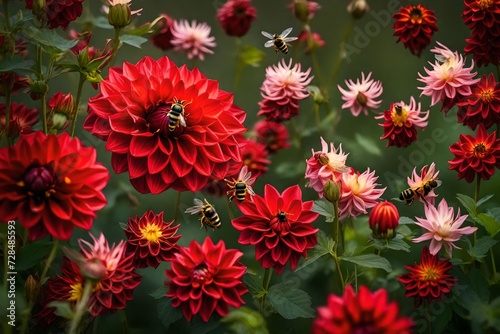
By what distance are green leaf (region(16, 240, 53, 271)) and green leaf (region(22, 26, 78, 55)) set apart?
21 centimetres

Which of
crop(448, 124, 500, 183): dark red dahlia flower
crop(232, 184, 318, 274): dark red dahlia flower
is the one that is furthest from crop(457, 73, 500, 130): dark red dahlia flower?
crop(232, 184, 318, 274): dark red dahlia flower

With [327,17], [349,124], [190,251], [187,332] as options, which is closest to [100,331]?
[187,332]

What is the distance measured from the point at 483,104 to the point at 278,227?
0.31 metres

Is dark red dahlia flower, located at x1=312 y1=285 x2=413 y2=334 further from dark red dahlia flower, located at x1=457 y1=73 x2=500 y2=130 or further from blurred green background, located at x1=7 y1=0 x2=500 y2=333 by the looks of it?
dark red dahlia flower, located at x1=457 y1=73 x2=500 y2=130

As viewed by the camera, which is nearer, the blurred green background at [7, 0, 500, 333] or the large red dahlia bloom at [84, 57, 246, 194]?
the large red dahlia bloom at [84, 57, 246, 194]

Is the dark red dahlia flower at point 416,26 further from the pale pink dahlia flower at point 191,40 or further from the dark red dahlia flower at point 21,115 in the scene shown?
the dark red dahlia flower at point 21,115

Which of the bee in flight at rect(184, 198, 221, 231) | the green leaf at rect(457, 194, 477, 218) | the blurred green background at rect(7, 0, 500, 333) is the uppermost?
the green leaf at rect(457, 194, 477, 218)

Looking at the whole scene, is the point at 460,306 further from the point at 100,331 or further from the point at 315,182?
the point at 100,331

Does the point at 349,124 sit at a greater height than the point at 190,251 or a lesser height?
lesser

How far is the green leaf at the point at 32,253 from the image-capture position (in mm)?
719

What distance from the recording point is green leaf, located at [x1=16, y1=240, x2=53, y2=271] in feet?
2.36

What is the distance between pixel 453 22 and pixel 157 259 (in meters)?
1.09

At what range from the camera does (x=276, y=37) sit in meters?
0.95

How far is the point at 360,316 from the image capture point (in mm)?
474
